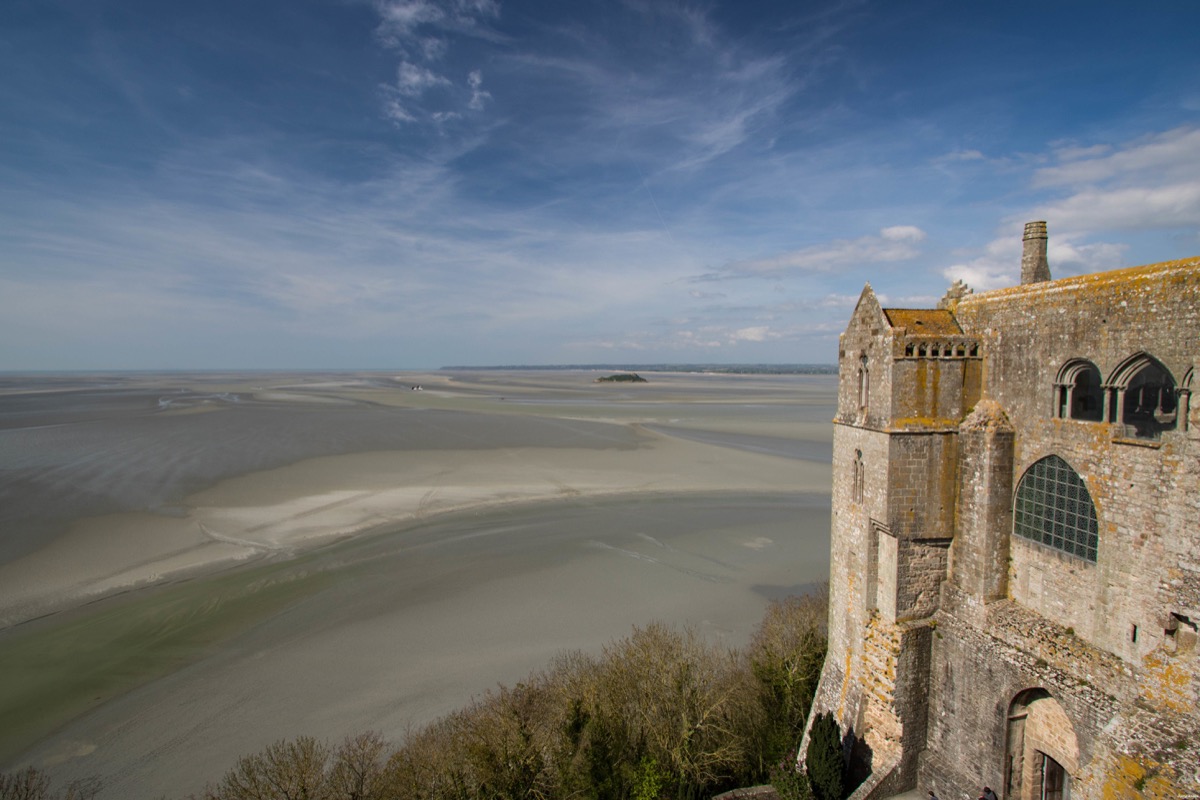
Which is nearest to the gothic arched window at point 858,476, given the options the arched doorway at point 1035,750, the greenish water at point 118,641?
the arched doorway at point 1035,750

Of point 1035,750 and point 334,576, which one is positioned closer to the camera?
point 1035,750

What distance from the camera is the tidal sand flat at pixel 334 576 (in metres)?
16.8

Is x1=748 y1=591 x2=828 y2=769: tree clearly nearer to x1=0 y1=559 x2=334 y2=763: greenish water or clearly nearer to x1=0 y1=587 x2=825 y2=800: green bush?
x1=0 y1=587 x2=825 y2=800: green bush

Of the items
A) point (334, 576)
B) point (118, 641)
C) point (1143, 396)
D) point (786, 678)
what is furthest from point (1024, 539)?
point (118, 641)

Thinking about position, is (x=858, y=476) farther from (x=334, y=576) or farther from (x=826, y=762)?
(x=334, y=576)

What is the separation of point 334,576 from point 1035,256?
27.3 meters

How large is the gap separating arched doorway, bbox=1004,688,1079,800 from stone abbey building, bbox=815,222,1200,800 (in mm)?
37

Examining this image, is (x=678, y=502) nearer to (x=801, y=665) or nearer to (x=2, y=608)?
(x=801, y=665)

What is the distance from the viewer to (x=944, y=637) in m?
12.0

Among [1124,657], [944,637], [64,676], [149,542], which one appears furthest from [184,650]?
[1124,657]

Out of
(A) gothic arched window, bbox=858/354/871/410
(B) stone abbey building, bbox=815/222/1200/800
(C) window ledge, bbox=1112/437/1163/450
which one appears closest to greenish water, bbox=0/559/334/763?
(B) stone abbey building, bbox=815/222/1200/800

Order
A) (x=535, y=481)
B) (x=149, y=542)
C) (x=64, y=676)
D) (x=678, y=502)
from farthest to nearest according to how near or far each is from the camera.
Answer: (x=535, y=481), (x=678, y=502), (x=149, y=542), (x=64, y=676)

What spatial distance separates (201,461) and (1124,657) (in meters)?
54.3

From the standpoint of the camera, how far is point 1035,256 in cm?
1242
